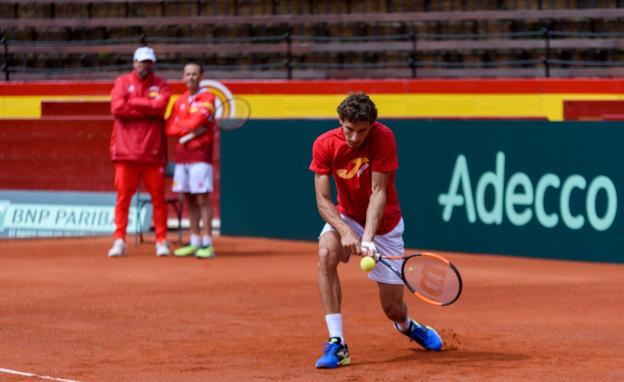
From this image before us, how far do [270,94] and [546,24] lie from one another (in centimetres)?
473

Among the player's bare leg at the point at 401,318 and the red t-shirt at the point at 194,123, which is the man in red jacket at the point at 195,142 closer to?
the red t-shirt at the point at 194,123

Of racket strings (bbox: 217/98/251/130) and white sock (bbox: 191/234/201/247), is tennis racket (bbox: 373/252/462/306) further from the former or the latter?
Result: racket strings (bbox: 217/98/251/130)

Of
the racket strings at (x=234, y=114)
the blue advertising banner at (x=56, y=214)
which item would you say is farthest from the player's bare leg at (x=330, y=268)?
the blue advertising banner at (x=56, y=214)

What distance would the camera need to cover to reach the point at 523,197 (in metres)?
14.5

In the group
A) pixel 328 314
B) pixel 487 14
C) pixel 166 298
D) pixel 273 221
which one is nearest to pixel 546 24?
pixel 487 14

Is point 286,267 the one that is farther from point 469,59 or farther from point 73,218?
point 469,59

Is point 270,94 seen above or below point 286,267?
above

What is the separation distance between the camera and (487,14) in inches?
835

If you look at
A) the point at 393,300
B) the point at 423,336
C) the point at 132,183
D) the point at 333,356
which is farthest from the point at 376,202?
the point at 132,183

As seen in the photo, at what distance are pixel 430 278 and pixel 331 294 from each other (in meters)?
0.59

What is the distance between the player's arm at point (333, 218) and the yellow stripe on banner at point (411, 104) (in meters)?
12.2

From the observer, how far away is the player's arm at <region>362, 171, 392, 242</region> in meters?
7.48

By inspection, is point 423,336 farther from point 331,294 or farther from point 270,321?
point 270,321

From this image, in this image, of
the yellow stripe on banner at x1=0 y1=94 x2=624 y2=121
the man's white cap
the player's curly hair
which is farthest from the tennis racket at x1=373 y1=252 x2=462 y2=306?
the yellow stripe on banner at x1=0 y1=94 x2=624 y2=121
